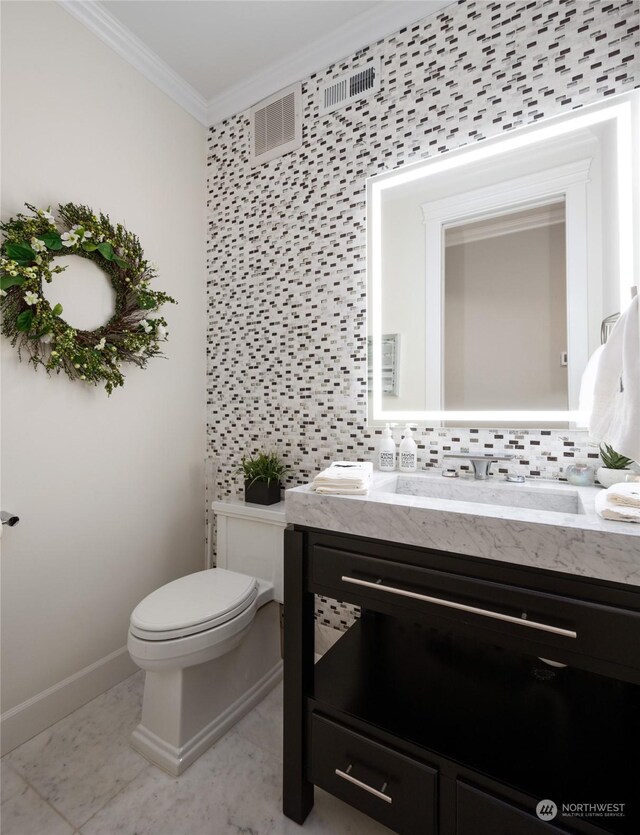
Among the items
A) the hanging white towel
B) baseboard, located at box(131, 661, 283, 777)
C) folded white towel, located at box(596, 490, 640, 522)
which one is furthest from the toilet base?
the hanging white towel

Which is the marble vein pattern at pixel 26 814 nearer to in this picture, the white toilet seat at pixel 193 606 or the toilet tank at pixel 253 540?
the white toilet seat at pixel 193 606

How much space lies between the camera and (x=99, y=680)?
1719 mm

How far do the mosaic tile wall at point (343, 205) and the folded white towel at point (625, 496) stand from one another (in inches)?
16.4

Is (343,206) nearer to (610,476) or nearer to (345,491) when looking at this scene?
(345,491)

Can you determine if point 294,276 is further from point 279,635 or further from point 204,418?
point 279,635

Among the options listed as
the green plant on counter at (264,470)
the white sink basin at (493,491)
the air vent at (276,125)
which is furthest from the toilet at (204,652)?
the air vent at (276,125)

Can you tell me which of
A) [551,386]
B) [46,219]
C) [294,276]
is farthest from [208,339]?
[551,386]

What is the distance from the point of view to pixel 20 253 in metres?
1.41

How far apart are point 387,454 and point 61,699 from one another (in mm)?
1560

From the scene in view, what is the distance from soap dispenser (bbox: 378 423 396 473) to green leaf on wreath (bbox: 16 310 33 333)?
4.37 feet

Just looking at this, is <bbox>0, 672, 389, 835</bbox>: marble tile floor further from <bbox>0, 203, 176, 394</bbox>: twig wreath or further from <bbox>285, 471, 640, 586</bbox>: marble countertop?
<bbox>0, 203, 176, 394</bbox>: twig wreath

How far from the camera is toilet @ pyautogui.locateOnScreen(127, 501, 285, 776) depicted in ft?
4.33

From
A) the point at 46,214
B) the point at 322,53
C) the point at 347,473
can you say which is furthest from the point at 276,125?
the point at 347,473

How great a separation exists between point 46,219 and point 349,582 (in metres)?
1.60
